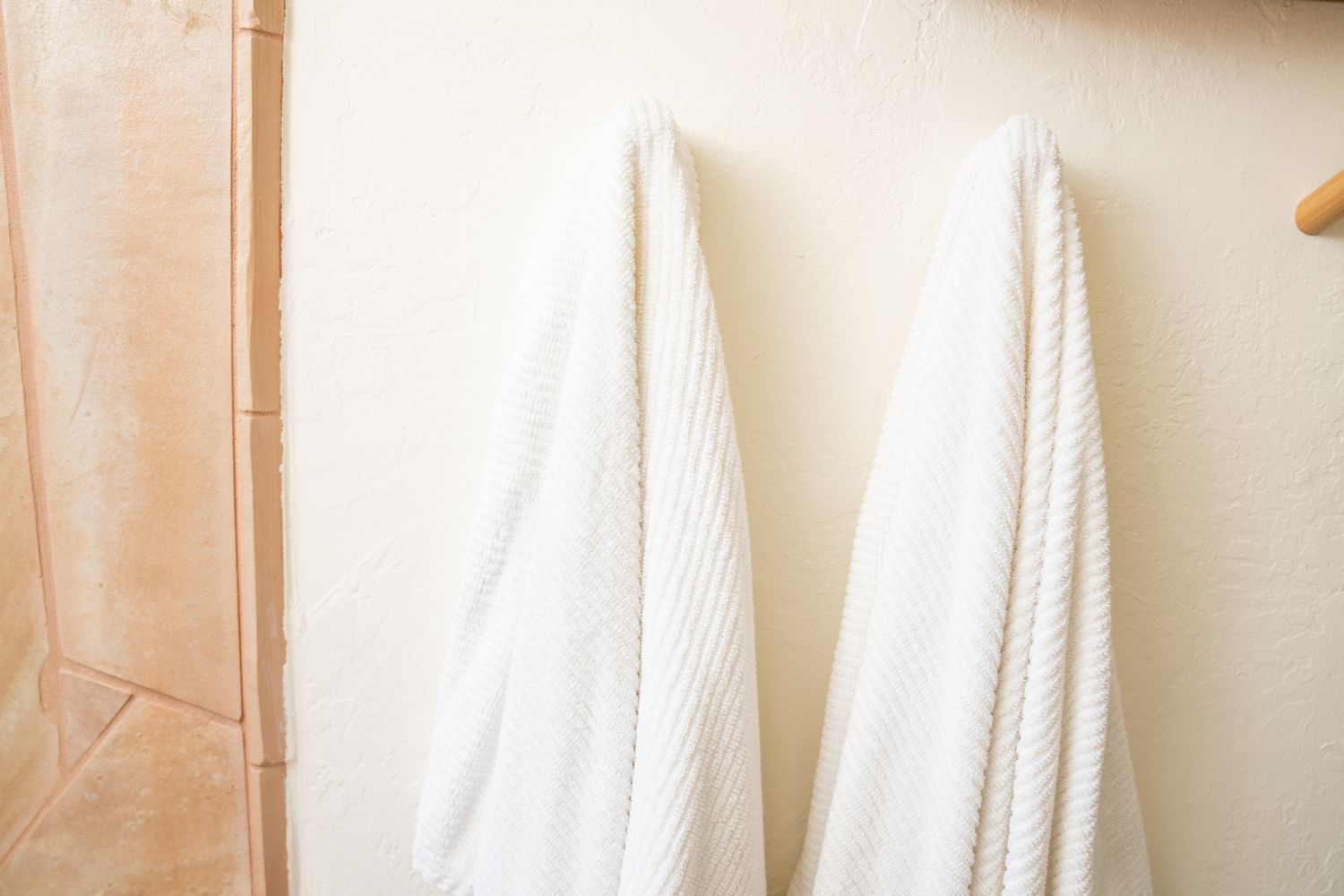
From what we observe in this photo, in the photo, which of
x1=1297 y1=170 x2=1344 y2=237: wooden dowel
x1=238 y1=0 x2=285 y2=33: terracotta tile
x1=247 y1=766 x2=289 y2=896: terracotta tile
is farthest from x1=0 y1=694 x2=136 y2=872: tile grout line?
x1=1297 y1=170 x2=1344 y2=237: wooden dowel

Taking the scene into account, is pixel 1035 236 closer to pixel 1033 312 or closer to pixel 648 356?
pixel 1033 312

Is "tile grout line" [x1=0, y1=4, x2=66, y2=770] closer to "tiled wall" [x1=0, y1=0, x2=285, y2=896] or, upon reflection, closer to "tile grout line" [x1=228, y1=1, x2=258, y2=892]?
"tiled wall" [x1=0, y1=0, x2=285, y2=896]

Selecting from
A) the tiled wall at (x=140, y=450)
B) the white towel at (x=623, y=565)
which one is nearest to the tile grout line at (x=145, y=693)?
the tiled wall at (x=140, y=450)

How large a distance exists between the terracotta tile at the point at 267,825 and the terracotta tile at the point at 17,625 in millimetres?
143

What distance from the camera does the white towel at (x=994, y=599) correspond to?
51 cm

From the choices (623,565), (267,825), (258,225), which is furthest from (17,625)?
(623,565)

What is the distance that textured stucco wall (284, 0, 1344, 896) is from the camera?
54 cm

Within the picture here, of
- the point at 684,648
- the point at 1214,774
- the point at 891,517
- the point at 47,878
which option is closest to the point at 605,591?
the point at 684,648

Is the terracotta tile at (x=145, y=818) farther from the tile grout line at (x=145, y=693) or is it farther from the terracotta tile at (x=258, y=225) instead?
the terracotta tile at (x=258, y=225)

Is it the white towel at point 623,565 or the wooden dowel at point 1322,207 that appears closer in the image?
the white towel at point 623,565

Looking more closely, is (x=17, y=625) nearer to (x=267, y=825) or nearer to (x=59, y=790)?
(x=59, y=790)

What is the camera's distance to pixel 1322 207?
605 millimetres

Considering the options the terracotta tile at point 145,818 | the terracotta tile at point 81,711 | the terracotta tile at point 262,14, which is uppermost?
the terracotta tile at point 262,14

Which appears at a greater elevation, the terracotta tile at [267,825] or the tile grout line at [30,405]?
the tile grout line at [30,405]
